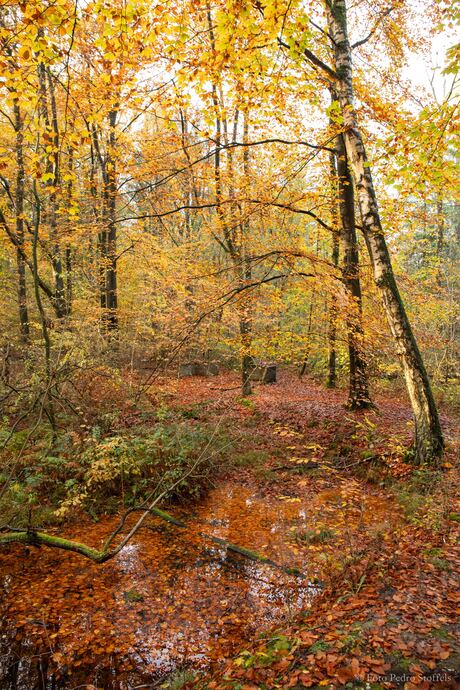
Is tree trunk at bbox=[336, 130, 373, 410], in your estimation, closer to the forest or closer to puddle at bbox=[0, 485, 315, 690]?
the forest

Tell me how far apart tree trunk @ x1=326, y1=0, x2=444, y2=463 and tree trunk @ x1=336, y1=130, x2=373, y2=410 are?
2.01 metres

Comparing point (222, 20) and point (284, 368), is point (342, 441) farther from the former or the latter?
point (284, 368)

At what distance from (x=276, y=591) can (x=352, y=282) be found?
7.63 m

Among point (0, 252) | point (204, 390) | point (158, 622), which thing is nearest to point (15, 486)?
point (158, 622)

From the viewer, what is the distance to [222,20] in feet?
15.4

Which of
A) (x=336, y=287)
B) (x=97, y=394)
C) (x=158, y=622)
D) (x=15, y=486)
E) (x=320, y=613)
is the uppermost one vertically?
(x=336, y=287)

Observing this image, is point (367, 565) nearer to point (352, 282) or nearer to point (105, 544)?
point (105, 544)

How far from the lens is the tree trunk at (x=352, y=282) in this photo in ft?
31.1

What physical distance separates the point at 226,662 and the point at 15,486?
190 inches

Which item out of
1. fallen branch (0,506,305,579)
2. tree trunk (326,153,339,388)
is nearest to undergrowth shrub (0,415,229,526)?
fallen branch (0,506,305,579)

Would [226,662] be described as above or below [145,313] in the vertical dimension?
below

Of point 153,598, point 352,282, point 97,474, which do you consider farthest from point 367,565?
point 352,282

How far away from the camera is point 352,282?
1034 cm

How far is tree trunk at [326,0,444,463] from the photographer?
6918 mm
